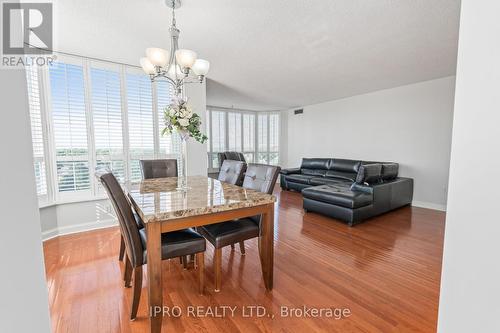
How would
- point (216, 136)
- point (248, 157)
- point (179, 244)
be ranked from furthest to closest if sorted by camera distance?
point (248, 157)
point (216, 136)
point (179, 244)

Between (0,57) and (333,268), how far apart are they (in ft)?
8.39

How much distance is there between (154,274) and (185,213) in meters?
0.41

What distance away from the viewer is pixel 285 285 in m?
1.94

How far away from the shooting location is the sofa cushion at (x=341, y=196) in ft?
10.9

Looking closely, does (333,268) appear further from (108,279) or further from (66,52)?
(66,52)

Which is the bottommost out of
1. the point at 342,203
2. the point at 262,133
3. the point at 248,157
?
the point at 342,203

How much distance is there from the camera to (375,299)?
1.75m

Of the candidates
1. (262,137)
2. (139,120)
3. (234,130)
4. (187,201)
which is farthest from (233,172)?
(262,137)

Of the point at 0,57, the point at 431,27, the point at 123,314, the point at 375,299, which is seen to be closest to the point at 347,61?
the point at 431,27

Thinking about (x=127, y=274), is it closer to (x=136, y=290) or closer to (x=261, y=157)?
(x=136, y=290)

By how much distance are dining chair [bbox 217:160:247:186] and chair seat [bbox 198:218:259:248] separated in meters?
0.64

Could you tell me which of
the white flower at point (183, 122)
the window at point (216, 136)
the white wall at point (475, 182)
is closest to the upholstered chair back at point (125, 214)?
the white flower at point (183, 122)

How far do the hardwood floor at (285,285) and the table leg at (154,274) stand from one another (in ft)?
0.70

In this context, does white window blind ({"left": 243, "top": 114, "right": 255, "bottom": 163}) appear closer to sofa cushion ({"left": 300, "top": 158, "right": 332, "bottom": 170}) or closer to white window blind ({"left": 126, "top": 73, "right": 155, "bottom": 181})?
sofa cushion ({"left": 300, "top": 158, "right": 332, "bottom": 170})
